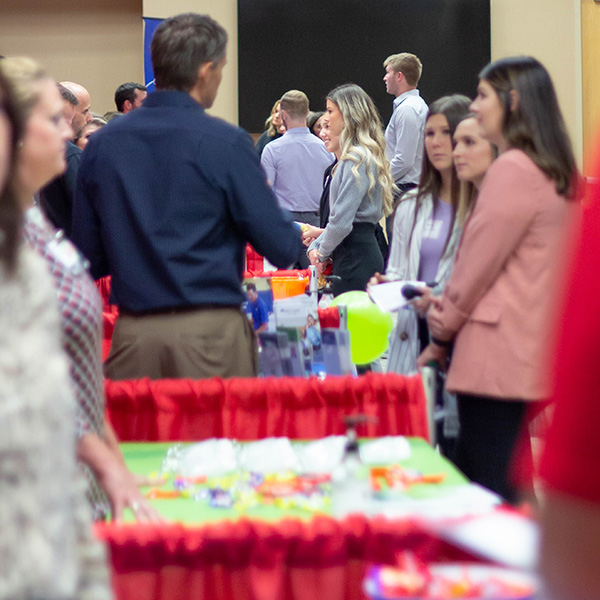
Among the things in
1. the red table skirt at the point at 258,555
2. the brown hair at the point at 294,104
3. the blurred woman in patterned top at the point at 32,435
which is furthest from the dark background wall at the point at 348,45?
the blurred woman in patterned top at the point at 32,435

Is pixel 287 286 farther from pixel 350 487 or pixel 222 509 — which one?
pixel 350 487

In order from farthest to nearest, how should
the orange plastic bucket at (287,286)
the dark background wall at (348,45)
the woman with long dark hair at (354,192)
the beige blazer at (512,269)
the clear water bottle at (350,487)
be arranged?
the dark background wall at (348,45)
the woman with long dark hair at (354,192)
the orange plastic bucket at (287,286)
the beige blazer at (512,269)
the clear water bottle at (350,487)

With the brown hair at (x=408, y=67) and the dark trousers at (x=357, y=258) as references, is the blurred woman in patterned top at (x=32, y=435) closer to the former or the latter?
the dark trousers at (x=357, y=258)

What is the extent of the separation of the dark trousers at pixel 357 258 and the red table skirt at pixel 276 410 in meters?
2.65

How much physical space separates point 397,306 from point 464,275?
1.39 feet

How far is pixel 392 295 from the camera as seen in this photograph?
9.19 ft

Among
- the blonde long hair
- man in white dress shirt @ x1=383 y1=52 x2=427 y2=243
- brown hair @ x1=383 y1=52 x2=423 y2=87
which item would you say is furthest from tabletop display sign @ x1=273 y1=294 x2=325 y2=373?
brown hair @ x1=383 y1=52 x2=423 y2=87

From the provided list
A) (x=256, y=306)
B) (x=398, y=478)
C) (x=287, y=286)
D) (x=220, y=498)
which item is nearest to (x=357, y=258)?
(x=287, y=286)

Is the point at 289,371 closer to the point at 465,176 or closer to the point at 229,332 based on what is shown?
the point at 229,332

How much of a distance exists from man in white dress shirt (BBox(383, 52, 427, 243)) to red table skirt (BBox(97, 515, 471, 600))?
5.07 m

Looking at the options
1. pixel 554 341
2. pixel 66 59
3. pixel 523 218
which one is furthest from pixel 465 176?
pixel 66 59

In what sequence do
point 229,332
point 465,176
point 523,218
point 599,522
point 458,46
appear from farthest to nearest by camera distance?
point 458,46 < point 465,176 < point 229,332 < point 523,218 < point 599,522

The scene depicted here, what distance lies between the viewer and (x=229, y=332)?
2436 millimetres

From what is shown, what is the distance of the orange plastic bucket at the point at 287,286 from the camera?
14.2 feet
